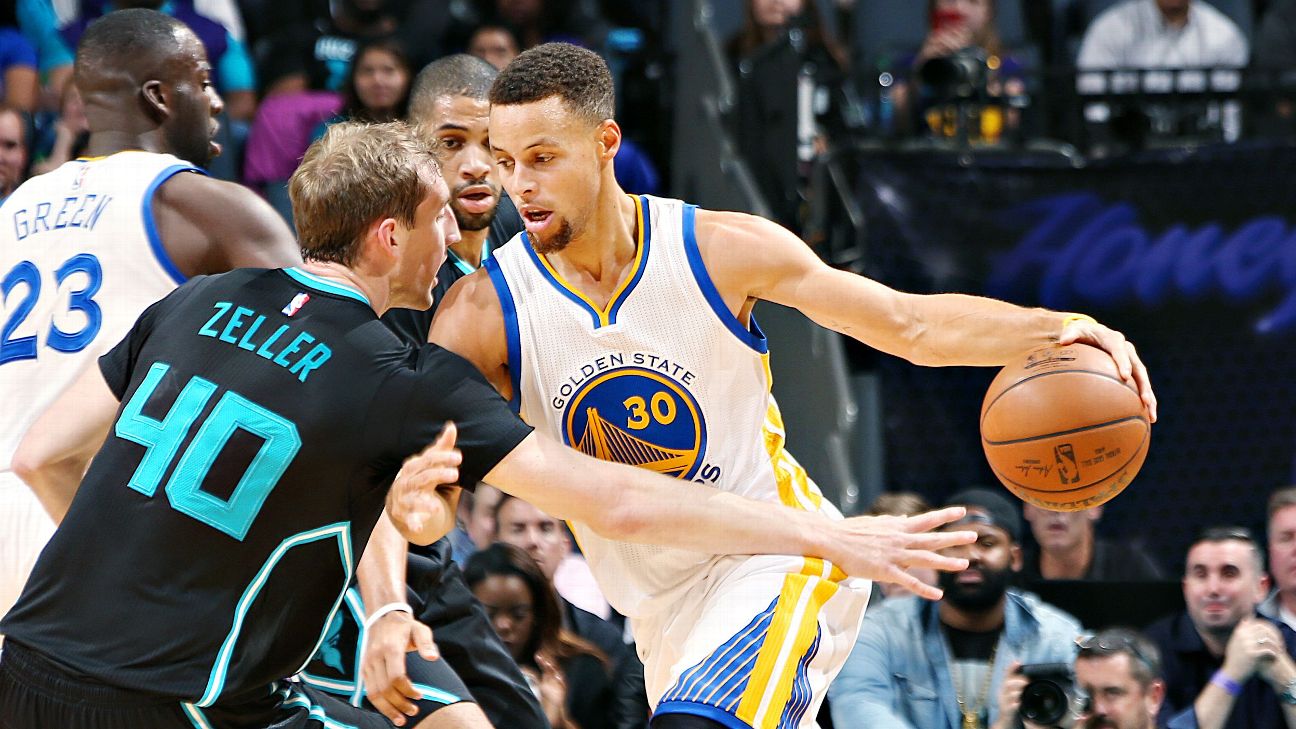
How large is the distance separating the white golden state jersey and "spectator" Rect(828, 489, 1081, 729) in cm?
173

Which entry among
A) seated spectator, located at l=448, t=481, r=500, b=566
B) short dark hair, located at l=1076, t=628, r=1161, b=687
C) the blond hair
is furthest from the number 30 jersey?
short dark hair, located at l=1076, t=628, r=1161, b=687

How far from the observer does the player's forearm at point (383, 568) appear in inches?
139

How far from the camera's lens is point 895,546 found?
3.49 meters

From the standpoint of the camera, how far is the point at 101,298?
400 cm

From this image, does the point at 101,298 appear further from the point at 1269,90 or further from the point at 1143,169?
the point at 1269,90

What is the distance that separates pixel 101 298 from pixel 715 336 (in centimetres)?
148

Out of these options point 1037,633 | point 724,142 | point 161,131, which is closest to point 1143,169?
point 724,142

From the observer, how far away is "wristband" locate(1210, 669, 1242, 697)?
5.64m

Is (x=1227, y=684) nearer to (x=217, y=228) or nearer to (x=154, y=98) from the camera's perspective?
(x=217, y=228)

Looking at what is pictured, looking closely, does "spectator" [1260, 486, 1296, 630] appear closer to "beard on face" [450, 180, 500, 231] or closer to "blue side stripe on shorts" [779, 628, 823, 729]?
"blue side stripe on shorts" [779, 628, 823, 729]

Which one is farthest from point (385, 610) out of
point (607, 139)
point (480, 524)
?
point (480, 524)

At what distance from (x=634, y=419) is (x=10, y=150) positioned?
4.53 m

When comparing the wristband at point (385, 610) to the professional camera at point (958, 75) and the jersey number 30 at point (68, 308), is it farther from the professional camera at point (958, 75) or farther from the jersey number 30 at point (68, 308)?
the professional camera at point (958, 75)

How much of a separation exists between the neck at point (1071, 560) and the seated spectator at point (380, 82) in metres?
3.74
